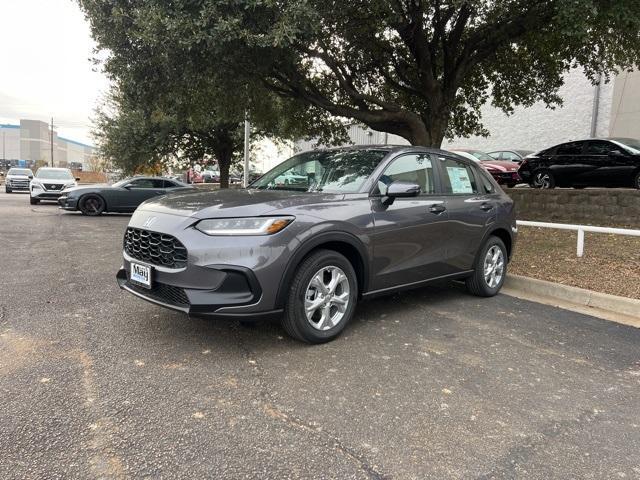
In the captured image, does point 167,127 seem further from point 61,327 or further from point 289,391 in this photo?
point 289,391

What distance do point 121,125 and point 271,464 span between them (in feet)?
69.9

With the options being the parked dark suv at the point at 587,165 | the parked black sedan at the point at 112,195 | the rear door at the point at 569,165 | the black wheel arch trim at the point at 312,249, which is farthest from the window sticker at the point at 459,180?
the parked black sedan at the point at 112,195

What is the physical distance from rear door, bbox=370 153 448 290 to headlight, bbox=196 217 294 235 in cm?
102

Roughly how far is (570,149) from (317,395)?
38.1ft

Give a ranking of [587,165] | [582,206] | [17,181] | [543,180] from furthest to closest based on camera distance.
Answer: [17,181], [543,180], [587,165], [582,206]

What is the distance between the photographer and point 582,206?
10.8 meters

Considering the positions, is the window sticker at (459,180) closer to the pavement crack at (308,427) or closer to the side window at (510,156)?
the pavement crack at (308,427)

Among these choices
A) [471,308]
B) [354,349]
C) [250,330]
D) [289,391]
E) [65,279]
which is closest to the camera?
[289,391]

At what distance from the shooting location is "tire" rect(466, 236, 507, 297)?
5.57m

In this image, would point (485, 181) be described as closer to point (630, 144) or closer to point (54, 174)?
point (630, 144)

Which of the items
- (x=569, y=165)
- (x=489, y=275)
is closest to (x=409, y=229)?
(x=489, y=275)

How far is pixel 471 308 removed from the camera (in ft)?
17.3

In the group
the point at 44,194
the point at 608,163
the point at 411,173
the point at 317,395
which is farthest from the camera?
the point at 44,194

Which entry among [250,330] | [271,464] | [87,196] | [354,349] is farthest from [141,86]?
[271,464]
